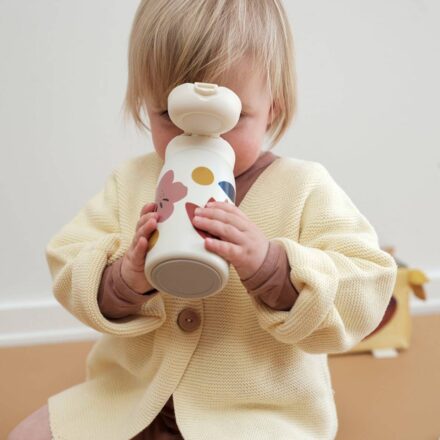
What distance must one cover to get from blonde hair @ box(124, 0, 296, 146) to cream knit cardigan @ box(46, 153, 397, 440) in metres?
0.14

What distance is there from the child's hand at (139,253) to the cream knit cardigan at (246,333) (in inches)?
2.5

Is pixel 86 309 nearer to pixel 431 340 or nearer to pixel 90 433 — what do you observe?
pixel 90 433

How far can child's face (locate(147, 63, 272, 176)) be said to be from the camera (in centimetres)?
62

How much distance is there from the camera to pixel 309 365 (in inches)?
27.0

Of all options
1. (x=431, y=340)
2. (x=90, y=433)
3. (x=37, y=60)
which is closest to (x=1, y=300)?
(x=37, y=60)

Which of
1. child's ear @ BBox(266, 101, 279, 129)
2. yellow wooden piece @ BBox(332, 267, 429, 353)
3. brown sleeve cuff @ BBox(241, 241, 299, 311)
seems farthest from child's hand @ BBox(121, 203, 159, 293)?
yellow wooden piece @ BBox(332, 267, 429, 353)

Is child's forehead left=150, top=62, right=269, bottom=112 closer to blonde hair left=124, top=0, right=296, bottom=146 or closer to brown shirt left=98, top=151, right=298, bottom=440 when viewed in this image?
blonde hair left=124, top=0, right=296, bottom=146

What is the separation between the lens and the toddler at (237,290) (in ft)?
1.94

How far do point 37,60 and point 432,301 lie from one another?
0.98 meters

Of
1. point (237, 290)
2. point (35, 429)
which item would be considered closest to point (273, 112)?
point (237, 290)

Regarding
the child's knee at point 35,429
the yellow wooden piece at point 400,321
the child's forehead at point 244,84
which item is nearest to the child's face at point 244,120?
the child's forehead at point 244,84

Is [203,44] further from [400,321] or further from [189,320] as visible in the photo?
[400,321]

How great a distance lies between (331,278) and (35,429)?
1.38 ft

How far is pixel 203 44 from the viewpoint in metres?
0.60
